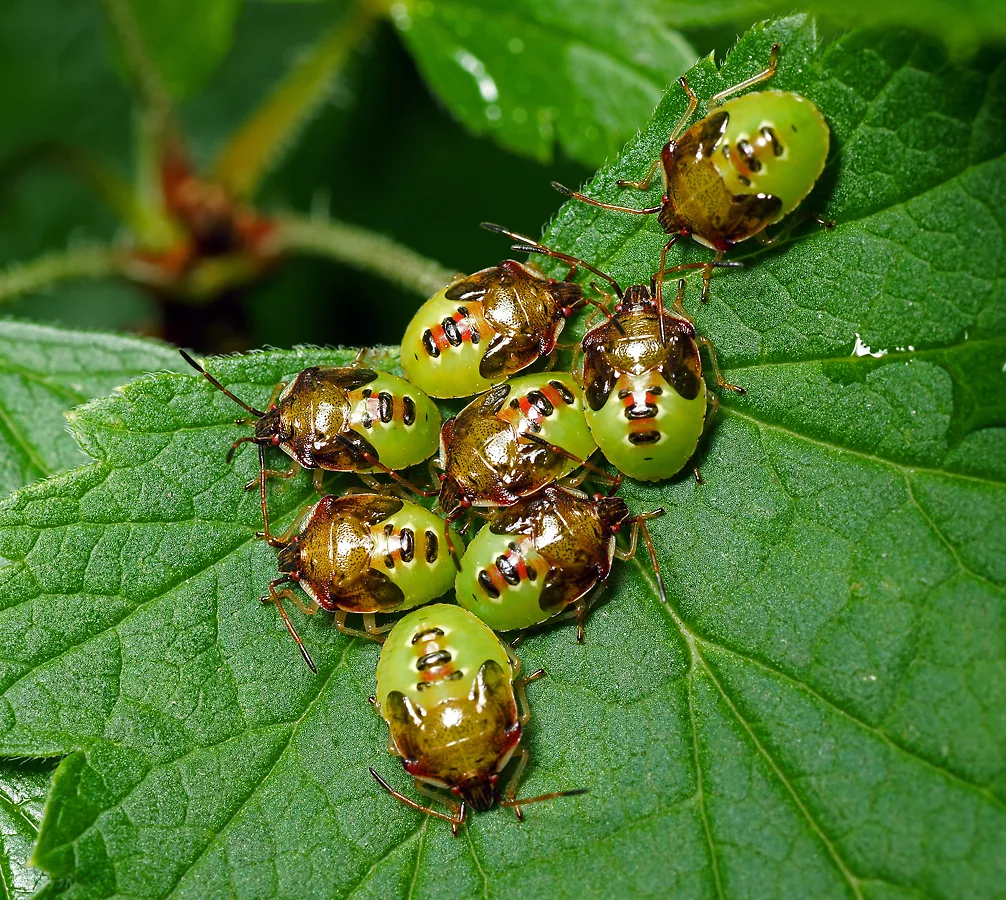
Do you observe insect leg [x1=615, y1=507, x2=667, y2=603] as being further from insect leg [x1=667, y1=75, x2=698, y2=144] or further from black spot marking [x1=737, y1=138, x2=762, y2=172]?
insect leg [x1=667, y1=75, x2=698, y2=144]

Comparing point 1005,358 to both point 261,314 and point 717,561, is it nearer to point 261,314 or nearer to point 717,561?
point 717,561

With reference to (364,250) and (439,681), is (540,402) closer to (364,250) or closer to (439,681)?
(439,681)

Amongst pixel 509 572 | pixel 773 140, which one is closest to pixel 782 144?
pixel 773 140

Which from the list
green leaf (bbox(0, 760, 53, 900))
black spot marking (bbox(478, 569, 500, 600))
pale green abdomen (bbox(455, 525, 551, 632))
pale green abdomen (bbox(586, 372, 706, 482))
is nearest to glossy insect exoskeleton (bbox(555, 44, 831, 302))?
pale green abdomen (bbox(586, 372, 706, 482))

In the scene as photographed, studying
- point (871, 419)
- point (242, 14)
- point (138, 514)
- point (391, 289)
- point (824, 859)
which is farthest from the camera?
point (242, 14)

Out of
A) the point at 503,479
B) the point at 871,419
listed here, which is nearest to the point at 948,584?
the point at 871,419

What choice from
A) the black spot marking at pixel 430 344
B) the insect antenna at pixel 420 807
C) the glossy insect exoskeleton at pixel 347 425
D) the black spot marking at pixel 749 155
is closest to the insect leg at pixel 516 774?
the insect antenna at pixel 420 807

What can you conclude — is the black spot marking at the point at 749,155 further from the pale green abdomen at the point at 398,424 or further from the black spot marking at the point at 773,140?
the pale green abdomen at the point at 398,424
